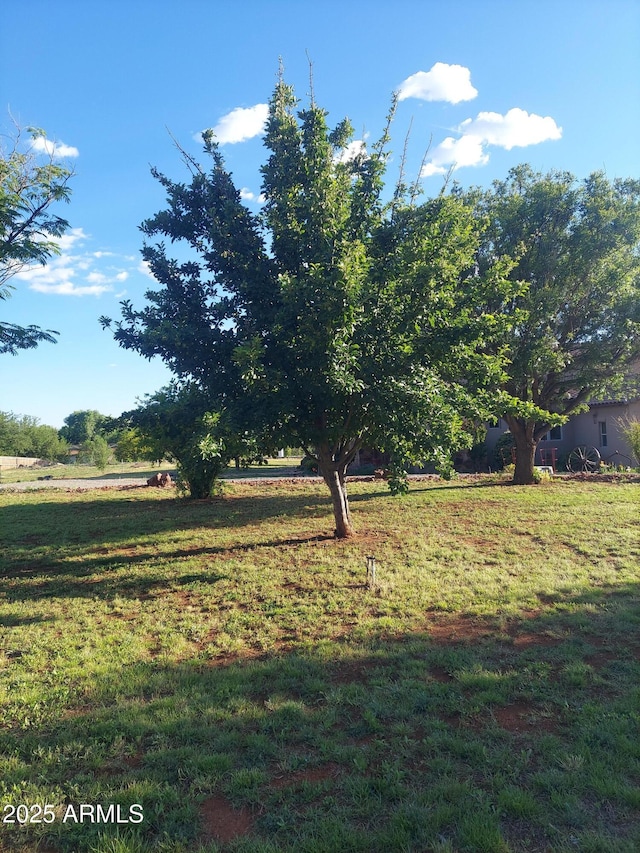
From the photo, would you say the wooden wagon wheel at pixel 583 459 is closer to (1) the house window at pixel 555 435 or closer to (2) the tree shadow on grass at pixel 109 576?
(1) the house window at pixel 555 435

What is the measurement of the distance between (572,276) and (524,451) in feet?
16.6

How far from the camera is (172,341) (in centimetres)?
720

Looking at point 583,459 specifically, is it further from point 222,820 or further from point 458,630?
point 222,820

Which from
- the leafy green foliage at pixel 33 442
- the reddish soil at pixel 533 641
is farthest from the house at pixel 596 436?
the leafy green foliage at pixel 33 442

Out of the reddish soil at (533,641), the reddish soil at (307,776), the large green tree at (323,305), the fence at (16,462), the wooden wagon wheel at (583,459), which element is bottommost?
the reddish soil at (307,776)

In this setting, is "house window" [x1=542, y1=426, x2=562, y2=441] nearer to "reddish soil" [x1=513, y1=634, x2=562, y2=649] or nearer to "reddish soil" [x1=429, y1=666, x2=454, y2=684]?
"reddish soil" [x1=513, y1=634, x2=562, y2=649]

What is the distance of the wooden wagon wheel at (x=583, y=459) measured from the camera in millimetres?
20953

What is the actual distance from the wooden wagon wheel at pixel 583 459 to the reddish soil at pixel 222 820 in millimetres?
21233

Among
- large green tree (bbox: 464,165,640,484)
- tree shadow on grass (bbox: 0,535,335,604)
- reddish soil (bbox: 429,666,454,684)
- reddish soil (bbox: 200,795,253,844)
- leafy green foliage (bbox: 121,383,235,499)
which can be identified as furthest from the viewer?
large green tree (bbox: 464,165,640,484)

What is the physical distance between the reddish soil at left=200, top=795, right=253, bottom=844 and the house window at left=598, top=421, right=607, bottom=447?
23292mm

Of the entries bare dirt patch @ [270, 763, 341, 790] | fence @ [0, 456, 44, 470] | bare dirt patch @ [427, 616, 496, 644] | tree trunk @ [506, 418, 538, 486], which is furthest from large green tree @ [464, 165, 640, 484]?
fence @ [0, 456, 44, 470]

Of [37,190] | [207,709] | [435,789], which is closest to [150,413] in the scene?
[207,709]

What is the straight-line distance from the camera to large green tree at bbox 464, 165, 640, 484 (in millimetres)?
13445

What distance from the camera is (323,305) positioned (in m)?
6.30
